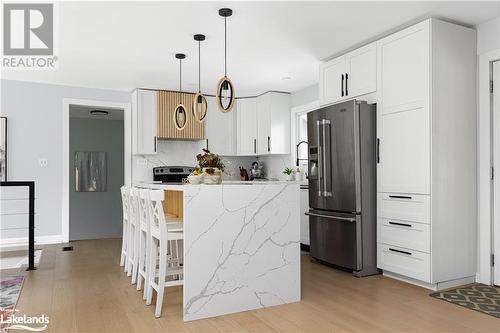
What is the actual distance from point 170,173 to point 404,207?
3.98 metres

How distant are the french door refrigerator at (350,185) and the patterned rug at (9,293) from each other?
3063 millimetres

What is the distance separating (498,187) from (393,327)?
1851mm

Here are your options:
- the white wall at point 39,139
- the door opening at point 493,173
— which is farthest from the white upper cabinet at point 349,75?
the white wall at point 39,139

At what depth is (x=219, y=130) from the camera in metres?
6.88

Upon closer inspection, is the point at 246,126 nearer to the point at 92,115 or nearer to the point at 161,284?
the point at 92,115

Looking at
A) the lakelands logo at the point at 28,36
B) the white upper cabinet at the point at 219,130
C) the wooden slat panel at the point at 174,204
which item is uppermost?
the lakelands logo at the point at 28,36

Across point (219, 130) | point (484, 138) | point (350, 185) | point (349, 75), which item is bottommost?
point (350, 185)

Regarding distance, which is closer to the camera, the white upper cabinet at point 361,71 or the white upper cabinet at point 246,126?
the white upper cabinet at point 361,71

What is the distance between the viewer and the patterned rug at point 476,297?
303 cm

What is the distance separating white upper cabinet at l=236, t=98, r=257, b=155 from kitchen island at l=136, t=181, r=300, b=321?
3.59 meters

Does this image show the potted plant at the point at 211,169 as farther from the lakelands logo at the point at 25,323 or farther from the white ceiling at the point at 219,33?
the lakelands logo at the point at 25,323

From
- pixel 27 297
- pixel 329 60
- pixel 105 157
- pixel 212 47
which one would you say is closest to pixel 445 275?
pixel 329 60

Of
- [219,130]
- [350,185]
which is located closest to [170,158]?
[219,130]

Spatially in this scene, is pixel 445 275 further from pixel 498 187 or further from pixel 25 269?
pixel 25 269
